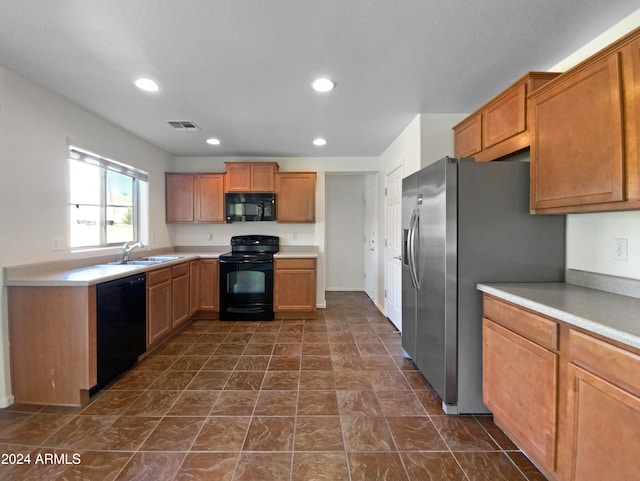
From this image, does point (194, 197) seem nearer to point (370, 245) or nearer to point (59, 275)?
point (59, 275)

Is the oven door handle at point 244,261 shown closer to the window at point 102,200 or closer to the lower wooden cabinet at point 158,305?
the lower wooden cabinet at point 158,305

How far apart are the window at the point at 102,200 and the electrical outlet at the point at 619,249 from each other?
4035mm

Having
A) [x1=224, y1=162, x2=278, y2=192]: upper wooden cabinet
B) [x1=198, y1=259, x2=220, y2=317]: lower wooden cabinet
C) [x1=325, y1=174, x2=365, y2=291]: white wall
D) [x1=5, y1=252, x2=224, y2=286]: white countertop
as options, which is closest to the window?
[x1=5, y1=252, x2=224, y2=286]: white countertop

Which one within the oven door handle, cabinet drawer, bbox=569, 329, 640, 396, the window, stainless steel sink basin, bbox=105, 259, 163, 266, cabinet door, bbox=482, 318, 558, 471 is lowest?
cabinet door, bbox=482, 318, 558, 471

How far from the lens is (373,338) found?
3244mm

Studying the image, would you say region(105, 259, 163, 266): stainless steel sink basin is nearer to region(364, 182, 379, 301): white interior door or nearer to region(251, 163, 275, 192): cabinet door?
region(251, 163, 275, 192): cabinet door

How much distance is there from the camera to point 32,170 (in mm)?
2193

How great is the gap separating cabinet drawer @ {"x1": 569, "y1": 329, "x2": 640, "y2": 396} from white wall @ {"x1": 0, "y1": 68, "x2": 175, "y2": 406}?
11.1 ft

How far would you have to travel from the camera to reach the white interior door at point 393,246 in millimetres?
3423

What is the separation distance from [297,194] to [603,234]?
3290 mm

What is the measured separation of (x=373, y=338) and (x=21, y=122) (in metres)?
3.65

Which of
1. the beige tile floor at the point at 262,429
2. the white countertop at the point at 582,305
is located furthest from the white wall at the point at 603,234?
the beige tile floor at the point at 262,429

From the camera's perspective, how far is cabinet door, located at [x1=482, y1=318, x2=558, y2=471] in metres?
1.31

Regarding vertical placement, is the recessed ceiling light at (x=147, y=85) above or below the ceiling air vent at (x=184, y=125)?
below
